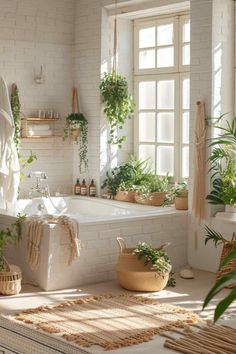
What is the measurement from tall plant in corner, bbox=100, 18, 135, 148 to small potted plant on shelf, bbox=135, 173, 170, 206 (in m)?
0.69

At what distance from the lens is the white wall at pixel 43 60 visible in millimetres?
7641

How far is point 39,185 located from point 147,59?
1.97m

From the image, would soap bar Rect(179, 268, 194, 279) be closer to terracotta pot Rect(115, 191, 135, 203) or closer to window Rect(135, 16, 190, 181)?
terracotta pot Rect(115, 191, 135, 203)

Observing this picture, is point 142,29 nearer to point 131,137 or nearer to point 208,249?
point 131,137

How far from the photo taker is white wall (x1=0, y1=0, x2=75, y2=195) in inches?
301

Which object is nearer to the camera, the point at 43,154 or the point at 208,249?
the point at 208,249

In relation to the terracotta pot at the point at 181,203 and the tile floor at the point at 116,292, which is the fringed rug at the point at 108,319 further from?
the terracotta pot at the point at 181,203

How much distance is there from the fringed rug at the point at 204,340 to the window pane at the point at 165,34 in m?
3.95

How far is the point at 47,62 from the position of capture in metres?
7.96

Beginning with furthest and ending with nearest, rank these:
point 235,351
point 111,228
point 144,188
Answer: point 144,188
point 111,228
point 235,351

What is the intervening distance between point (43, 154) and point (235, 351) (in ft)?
14.4

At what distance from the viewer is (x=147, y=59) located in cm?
800

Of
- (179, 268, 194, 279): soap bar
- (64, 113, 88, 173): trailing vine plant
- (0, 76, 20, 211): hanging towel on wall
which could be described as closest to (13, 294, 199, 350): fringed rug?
(179, 268, 194, 279): soap bar

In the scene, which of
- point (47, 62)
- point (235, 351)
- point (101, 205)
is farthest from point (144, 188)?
point (235, 351)
